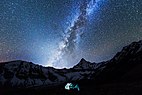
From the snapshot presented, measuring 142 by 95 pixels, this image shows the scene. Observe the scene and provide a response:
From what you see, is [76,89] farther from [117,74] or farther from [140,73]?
[117,74]

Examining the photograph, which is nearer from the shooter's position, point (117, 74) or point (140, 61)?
point (117, 74)

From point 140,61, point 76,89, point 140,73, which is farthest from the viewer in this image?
point 140,61

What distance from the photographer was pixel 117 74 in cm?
16300

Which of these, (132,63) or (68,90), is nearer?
(68,90)

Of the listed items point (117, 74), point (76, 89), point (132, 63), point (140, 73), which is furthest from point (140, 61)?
point (76, 89)

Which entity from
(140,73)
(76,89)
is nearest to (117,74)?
(140,73)

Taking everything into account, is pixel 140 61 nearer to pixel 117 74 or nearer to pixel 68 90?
pixel 117 74

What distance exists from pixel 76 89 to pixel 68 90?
13.0 ft

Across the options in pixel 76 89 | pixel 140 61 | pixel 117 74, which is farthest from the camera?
pixel 140 61

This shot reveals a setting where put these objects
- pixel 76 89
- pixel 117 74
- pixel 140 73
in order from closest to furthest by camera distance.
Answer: pixel 76 89
pixel 140 73
pixel 117 74

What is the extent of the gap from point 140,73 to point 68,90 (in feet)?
332

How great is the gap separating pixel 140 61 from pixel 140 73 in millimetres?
47304

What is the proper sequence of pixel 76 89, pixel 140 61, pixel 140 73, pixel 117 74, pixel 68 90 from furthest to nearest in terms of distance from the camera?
pixel 140 61 < pixel 117 74 < pixel 140 73 < pixel 76 89 < pixel 68 90

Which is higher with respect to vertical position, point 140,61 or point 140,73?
point 140,61
